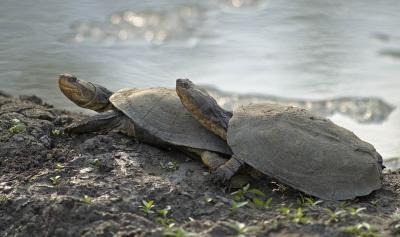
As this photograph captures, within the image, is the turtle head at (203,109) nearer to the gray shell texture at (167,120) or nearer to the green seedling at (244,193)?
the gray shell texture at (167,120)

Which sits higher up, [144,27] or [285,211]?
[144,27]

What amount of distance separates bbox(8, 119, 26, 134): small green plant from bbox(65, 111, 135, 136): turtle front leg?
318mm

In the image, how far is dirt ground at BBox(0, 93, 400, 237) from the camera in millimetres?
3830

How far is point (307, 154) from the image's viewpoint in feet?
15.4

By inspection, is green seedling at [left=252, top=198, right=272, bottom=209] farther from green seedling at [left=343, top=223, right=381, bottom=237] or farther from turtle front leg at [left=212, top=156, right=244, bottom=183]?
green seedling at [left=343, top=223, right=381, bottom=237]

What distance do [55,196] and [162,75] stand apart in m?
4.83

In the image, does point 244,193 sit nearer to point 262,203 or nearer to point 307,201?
point 262,203

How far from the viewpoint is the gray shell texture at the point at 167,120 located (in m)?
5.03

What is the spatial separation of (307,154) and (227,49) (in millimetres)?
5409

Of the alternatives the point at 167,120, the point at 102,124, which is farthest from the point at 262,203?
the point at 102,124

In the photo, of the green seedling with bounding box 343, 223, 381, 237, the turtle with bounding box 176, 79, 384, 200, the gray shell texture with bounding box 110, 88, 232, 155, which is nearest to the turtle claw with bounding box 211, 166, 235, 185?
the turtle with bounding box 176, 79, 384, 200

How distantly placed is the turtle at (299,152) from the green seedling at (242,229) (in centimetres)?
93

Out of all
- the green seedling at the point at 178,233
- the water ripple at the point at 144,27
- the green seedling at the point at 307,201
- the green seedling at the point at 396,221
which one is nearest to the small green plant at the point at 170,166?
the green seedling at the point at 307,201

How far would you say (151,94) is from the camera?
539 cm
